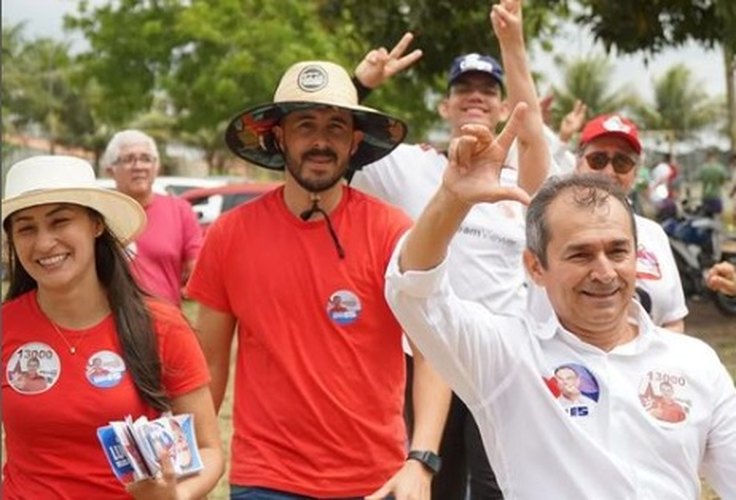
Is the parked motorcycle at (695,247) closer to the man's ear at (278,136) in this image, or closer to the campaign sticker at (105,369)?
the man's ear at (278,136)

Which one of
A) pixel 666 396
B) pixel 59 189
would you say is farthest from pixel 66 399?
pixel 666 396

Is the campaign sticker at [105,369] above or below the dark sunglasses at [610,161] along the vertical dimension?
below

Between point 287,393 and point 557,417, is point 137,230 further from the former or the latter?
point 557,417

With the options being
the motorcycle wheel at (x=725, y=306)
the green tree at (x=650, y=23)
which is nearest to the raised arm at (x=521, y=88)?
the green tree at (x=650, y=23)

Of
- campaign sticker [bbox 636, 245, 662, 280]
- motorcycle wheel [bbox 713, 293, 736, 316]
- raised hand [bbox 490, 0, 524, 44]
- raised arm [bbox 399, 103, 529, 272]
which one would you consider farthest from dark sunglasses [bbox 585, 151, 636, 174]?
motorcycle wheel [bbox 713, 293, 736, 316]

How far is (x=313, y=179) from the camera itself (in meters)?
3.86

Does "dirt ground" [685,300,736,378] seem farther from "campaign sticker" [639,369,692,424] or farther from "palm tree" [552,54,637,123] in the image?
"palm tree" [552,54,637,123]

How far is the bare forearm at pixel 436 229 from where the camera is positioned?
2518 millimetres

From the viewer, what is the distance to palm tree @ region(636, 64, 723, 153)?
177ft

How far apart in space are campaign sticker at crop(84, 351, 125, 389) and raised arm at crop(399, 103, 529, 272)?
3.36 feet

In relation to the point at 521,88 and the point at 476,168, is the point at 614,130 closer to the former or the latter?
the point at 521,88

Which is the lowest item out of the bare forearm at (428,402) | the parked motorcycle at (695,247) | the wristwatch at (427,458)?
the parked motorcycle at (695,247)

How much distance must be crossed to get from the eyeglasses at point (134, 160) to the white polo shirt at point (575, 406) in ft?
14.6

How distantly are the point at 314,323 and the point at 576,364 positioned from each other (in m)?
1.23
